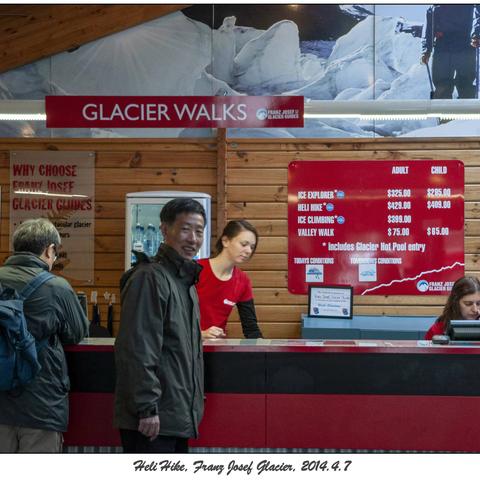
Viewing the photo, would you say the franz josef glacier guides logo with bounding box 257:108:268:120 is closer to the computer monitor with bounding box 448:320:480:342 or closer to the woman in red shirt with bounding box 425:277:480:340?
the woman in red shirt with bounding box 425:277:480:340

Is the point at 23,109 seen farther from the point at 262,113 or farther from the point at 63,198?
the point at 262,113

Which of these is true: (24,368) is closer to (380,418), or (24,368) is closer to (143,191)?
(380,418)

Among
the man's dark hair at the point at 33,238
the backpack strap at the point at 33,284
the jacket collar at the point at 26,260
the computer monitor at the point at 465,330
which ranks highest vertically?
the man's dark hair at the point at 33,238

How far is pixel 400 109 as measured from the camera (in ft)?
18.3

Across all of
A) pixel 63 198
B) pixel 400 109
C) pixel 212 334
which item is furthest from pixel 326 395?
pixel 63 198

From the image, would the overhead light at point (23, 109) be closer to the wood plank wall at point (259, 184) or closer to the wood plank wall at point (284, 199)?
the wood plank wall at point (259, 184)

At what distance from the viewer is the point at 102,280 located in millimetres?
6695

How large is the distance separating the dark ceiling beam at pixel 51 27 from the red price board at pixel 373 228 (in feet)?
7.20

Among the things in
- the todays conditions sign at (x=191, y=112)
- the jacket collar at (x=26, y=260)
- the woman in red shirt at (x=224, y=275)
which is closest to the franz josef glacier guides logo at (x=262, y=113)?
the todays conditions sign at (x=191, y=112)

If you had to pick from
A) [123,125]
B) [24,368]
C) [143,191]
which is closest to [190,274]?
[24,368]

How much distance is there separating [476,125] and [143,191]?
3.22m

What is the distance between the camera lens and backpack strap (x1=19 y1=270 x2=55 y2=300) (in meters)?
2.72

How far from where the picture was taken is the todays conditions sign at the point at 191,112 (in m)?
4.53

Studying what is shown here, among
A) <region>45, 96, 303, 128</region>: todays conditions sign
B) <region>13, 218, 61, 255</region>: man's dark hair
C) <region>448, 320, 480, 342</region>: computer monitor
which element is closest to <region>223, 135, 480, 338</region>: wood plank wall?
<region>45, 96, 303, 128</region>: todays conditions sign
